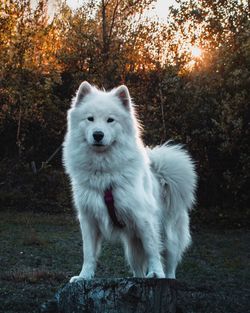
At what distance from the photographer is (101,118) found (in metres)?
5.87

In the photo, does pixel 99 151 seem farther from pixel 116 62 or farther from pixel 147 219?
pixel 116 62

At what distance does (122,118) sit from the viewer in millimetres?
6000

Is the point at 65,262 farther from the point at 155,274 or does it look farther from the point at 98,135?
the point at 98,135

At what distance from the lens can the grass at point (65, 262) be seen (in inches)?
262

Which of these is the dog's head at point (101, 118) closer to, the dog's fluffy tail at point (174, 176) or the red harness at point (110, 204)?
the red harness at point (110, 204)

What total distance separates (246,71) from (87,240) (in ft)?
30.2

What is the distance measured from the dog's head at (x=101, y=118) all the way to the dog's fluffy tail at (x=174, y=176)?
752mm

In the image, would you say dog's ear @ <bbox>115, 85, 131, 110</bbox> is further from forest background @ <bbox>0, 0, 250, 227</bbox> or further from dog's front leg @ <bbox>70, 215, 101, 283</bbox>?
forest background @ <bbox>0, 0, 250, 227</bbox>

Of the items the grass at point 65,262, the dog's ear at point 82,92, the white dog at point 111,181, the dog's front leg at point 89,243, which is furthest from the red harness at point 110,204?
the grass at point 65,262

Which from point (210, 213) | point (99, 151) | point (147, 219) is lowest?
point (210, 213)

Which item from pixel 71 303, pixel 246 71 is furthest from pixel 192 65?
pixel 71 303

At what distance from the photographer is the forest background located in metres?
14.2

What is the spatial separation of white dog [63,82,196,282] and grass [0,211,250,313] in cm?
86

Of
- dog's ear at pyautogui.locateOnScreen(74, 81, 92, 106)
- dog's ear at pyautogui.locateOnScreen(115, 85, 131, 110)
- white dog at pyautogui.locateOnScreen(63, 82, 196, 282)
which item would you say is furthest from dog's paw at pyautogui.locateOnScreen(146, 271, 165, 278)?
dog's ear at pyautogui.locateOnScreen(74, 81, 92, 106)
